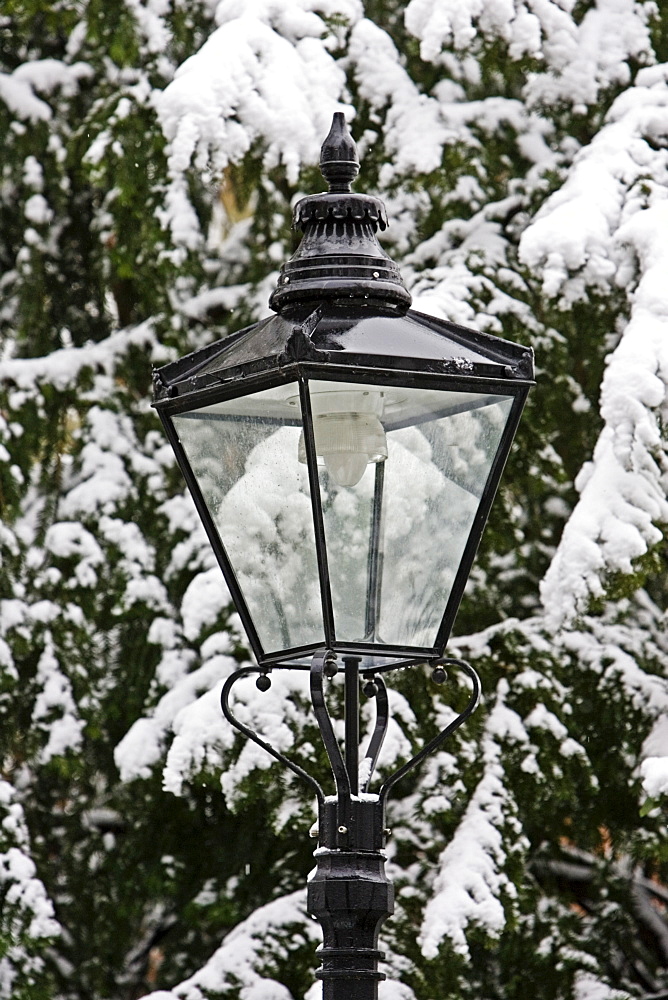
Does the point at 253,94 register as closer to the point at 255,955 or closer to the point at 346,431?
the point at 346,431

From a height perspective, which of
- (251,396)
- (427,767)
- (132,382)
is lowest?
(251,396)

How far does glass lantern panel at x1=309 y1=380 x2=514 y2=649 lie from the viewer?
2.57 m

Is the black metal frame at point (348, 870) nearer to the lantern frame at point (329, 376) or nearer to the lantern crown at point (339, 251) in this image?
the lantern frame at point (329, 376)

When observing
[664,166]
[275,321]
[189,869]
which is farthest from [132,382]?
→ [275,321]

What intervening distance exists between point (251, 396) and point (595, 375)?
3.20 m

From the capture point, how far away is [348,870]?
2.55m

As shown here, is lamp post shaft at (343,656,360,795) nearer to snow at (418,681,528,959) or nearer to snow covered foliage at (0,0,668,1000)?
snow covered foliage at (0,0,668,1000)

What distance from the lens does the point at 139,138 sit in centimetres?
552

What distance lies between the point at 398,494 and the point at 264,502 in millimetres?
248

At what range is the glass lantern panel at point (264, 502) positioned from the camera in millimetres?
2582

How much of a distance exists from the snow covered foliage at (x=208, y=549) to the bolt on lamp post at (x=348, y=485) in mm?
1622

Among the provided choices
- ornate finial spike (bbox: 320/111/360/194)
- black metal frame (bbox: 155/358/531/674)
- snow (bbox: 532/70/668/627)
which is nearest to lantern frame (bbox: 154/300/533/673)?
black metal frame (bbox: 155/358/531/674)

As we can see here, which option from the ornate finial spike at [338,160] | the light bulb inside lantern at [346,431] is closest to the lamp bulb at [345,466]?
the light bulb inside lantern at [346,431]

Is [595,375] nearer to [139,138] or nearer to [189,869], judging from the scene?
[139,138]
